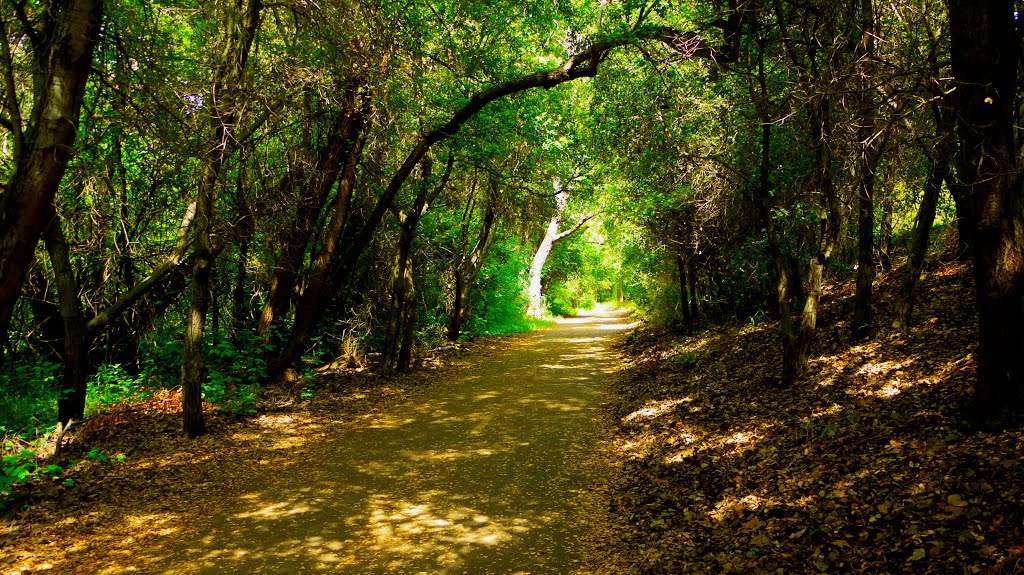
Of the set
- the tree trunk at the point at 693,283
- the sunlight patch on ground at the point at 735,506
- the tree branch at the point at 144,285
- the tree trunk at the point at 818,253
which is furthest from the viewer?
the tree trunk at the point at 693,283

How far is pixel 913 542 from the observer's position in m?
3.83

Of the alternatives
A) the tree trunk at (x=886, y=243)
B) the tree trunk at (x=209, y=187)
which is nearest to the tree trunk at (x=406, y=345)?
the tree trunk at (x=209, y=187)

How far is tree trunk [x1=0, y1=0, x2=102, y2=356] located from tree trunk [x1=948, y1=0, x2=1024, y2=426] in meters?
7.32

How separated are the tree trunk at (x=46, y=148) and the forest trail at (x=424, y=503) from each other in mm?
2735

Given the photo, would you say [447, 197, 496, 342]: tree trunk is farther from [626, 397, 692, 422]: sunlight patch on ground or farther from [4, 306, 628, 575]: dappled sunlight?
[626, 397, 692, 422]: sunlight patch on ground

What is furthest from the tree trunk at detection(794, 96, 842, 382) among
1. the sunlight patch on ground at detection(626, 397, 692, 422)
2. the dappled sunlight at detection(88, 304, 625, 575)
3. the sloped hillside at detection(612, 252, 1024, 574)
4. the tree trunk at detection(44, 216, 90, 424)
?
the tree trunk at detection(44, 216, 90, 424)

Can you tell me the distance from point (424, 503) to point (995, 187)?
19.5 feet

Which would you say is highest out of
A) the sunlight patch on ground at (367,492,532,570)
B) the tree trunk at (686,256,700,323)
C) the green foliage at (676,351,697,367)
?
the tree trunk at (686,256,700,323)

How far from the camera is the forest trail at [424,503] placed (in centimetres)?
470

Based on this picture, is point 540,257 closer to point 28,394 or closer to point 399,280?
point 399,280

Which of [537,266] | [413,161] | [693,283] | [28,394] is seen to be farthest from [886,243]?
[537,266]

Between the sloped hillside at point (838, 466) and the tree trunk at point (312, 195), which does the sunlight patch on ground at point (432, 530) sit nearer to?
the sloped hillside at point (838, 466)

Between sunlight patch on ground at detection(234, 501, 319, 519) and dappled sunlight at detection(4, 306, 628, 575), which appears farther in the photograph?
sunlight patch on ground at detection(234, 501, 319, 519)

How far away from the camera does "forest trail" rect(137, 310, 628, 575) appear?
4.70 metres
